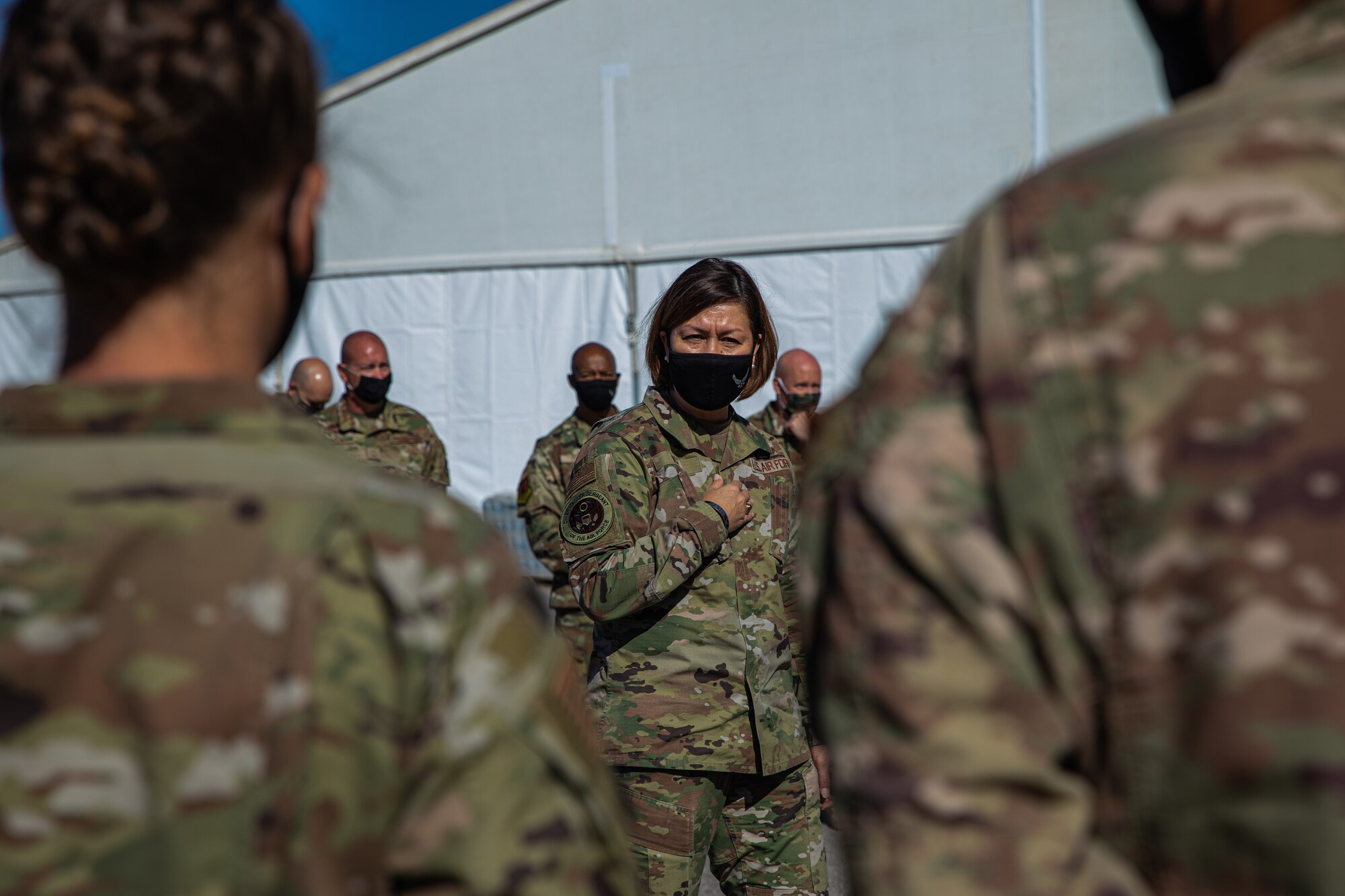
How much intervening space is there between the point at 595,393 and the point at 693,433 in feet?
12.5

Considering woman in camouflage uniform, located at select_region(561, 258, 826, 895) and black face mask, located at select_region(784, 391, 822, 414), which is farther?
black face mask, located at select_region(784, 391, 822, 414)

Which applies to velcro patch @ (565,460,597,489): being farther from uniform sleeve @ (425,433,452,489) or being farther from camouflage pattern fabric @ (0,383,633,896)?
uniform sleeve @ (425,433,452,489)

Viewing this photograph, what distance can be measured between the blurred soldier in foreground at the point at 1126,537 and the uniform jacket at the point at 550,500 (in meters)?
5.21

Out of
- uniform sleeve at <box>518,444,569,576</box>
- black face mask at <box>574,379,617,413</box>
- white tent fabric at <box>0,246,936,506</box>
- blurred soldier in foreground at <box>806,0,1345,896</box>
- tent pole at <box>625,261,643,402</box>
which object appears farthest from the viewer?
tent pole at <box>625,261,643,402</box>

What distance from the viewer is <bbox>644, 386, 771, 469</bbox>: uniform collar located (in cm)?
322

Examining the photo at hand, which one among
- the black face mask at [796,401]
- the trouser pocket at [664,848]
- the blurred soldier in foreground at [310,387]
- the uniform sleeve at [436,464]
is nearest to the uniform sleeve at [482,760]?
the trouser pocket at [664,848]

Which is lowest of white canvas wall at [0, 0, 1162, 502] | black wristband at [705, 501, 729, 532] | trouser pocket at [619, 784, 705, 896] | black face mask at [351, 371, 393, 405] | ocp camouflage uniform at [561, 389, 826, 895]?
trouser pocket at [619, 784, 705, 896]

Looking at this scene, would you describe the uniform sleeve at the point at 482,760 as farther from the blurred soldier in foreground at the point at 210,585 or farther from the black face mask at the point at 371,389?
the black face mask at the point at 371,389

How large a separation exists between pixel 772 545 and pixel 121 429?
2334 mm

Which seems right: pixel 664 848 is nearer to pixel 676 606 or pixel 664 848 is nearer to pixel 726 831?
Result: pixel 726 831

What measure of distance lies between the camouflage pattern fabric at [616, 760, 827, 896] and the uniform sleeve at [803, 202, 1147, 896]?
2076mm

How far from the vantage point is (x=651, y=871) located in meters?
2.95

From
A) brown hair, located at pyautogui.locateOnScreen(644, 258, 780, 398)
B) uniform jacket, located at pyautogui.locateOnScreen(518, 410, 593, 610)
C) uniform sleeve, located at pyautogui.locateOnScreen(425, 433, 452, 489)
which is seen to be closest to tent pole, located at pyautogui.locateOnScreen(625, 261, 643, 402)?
uniform sleeve, located at pyautogui.locateOnScreen(425, 433, 452, 489)

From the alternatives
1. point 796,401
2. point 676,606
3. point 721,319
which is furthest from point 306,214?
point 796,401
